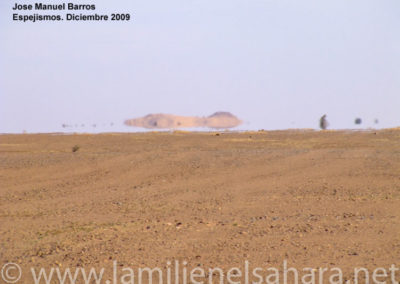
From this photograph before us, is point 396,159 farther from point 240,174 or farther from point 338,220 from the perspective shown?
point 338,220

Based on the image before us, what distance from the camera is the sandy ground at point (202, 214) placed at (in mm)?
7156

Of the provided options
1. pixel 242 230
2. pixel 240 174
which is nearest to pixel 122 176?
pixel 240 174

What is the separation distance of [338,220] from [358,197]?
2.62 m

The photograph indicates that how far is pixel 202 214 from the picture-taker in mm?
9914

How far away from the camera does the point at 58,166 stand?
17.9 meters
